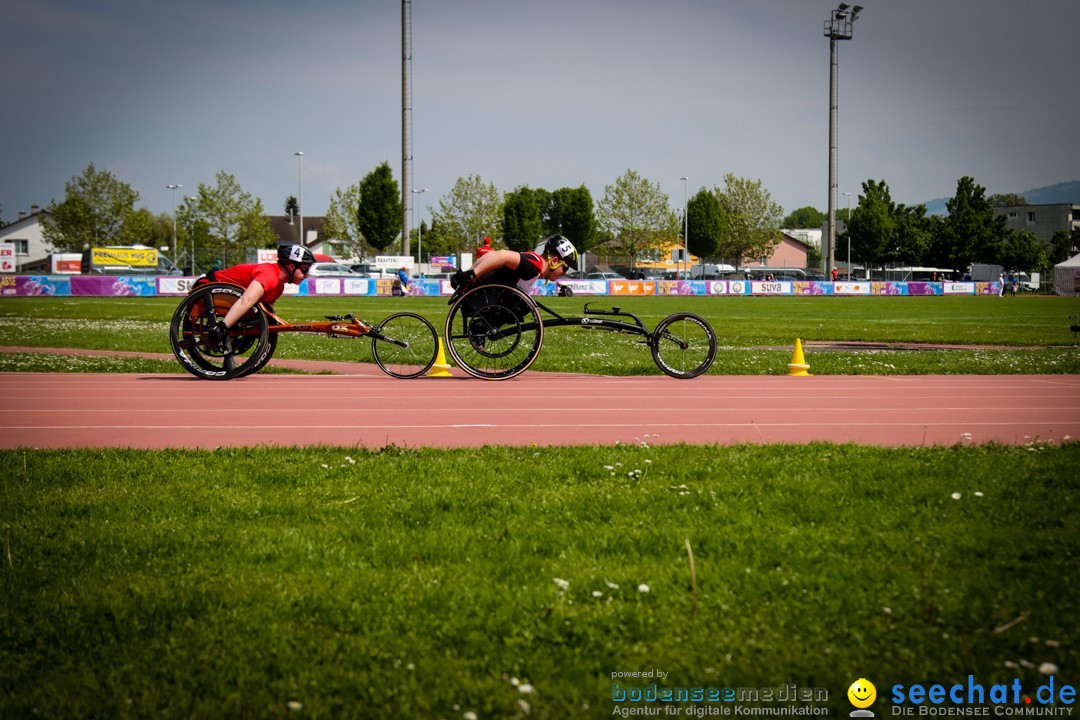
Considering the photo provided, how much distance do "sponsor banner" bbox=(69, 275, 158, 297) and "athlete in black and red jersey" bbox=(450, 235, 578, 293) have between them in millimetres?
46204

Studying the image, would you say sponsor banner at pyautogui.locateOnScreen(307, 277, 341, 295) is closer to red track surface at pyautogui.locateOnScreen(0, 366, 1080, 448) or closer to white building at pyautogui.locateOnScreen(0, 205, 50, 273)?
red track surface at pyautogui.locateOnScreen(0, 366, 1080, 448)

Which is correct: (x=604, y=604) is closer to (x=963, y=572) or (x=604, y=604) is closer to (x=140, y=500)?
(x=963, y=572)

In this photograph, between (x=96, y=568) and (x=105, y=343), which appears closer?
(x=96, y=568)

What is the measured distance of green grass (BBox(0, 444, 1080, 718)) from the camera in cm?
342

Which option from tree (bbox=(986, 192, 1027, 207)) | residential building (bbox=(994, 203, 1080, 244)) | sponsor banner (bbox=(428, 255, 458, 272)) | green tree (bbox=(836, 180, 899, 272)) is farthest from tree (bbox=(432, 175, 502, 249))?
tree (bbox=(986, 192, 1027, 207))

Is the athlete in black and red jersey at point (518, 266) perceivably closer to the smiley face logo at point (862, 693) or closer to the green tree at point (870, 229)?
the smiley face logo at point (862, 693)

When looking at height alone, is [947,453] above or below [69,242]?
below

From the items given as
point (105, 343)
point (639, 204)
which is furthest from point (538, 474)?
point (639, 204)

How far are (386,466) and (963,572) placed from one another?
12.9 ft

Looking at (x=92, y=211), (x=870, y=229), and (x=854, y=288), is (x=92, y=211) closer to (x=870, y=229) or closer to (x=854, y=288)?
(x=854, y=288)

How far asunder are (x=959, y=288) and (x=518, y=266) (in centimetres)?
6934

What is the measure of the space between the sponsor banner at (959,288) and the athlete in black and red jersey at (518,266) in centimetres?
6691

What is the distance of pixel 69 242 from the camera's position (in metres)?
73.6

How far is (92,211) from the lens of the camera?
237 ft
